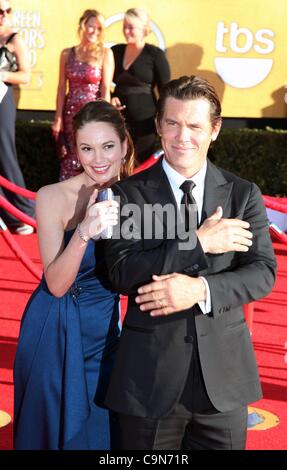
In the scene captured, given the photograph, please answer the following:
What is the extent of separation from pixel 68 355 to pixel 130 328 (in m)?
0.59

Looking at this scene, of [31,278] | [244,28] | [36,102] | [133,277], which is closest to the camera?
[133,277]

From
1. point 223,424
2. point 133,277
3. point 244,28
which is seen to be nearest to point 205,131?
point 133,277

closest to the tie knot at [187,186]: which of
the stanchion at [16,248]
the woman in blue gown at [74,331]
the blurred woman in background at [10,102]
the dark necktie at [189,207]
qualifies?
the dark necktie at [189,207]

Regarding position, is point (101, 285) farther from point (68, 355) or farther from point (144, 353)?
point (144, 353)

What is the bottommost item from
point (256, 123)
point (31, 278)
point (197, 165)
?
point (31, 278)

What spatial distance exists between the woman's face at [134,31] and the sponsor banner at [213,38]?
218 centimetres

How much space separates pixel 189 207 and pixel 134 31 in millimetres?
5672

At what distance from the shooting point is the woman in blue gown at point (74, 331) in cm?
310

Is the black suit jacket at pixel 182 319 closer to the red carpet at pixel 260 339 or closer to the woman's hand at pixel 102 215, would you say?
the woman's hand at pixel 102 215

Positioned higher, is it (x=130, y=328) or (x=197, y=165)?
(x=197, y=165)

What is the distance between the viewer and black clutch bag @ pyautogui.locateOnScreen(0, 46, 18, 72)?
7.67 metres

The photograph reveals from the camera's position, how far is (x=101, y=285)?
3.16 metres

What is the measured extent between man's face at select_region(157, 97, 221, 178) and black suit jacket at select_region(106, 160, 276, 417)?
0.08 meters

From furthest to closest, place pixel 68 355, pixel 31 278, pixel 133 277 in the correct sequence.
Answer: pixel 31 278 < pixel 68 355 < pixel 133 277
